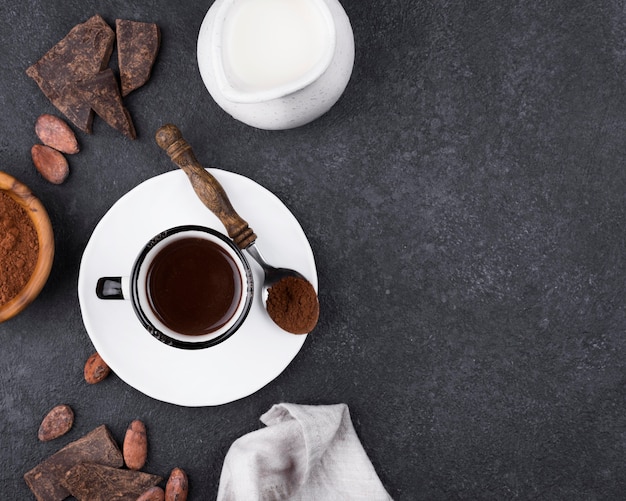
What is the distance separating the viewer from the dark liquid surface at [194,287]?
0.94m

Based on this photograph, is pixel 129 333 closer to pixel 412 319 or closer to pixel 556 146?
pixel 412 319

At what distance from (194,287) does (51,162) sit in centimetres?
35

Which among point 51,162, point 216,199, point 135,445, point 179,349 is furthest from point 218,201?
point 135,445

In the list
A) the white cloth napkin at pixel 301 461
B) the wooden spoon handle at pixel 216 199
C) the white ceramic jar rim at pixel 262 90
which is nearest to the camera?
the white ceramic jar rim at pixel 262 90

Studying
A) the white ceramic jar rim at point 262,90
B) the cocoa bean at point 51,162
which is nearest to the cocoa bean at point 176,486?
the cocoa bean at point 51,162

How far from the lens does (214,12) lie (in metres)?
0.89

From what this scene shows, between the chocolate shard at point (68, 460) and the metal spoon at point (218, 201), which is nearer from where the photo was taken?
the metal spoon at point (218, 201)

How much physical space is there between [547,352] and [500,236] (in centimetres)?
22

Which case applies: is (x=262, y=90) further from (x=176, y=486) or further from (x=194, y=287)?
(x=176, y=486)

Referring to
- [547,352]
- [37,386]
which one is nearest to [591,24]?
[547,352]

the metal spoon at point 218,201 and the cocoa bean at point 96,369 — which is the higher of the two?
the metal spoon at point 218,201

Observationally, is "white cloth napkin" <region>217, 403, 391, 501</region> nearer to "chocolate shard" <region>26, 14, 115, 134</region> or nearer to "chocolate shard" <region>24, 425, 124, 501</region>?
"chocolate shard" <region>24, 425, 124, 501</region>

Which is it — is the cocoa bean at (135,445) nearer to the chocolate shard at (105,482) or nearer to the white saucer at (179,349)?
the chocolate shard at (105,482)

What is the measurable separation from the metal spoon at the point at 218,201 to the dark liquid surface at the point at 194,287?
0.04 metres
